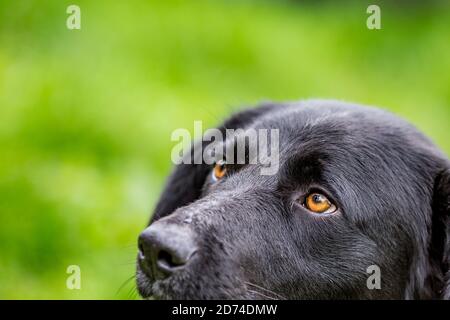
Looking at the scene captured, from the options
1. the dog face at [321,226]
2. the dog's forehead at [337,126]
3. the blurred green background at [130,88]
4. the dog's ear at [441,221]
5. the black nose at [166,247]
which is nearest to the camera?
the black nose at [166,247]

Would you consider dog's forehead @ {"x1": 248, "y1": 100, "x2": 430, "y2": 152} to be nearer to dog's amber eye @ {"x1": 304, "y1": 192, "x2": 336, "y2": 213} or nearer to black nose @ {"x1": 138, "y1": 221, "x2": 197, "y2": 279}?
dog's amber eye @ {"x1": 304, "y1": 192, "x2": 336, "y2": 213}

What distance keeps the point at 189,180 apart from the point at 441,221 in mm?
1806

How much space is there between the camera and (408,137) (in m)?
4.46

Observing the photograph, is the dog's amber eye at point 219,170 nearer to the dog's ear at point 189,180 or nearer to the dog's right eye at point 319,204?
the dog's ear at point 189,180

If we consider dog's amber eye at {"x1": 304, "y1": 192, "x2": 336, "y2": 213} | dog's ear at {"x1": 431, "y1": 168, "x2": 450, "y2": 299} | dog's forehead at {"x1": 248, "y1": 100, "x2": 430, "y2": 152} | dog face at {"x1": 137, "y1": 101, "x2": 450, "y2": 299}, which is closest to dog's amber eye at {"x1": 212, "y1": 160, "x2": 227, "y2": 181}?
dog face at {"x1": 137, "y1": 101, "x2": 450, "y2": 299}

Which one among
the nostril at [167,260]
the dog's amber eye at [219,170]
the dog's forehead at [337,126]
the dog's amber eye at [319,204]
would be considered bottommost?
the nostril at [167,260]

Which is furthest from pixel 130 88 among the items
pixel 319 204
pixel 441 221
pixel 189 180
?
pixel 441 221

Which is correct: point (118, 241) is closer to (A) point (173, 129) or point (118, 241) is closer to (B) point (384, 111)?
(A) point (173, 129)

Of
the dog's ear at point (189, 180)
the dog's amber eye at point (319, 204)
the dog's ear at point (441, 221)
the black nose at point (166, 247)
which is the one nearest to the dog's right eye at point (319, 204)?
the dog's amber eye at point (319, 204)

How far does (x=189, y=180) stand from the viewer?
5.27m

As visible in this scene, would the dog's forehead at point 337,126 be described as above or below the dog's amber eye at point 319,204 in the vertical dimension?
above

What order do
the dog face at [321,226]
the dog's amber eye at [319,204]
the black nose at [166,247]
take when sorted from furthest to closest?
the dog's amber eye at [319,204] < the dog face at [321,226] < the black nose at [166,247]

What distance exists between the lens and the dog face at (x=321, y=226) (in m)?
3.78

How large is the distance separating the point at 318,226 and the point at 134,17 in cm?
647
